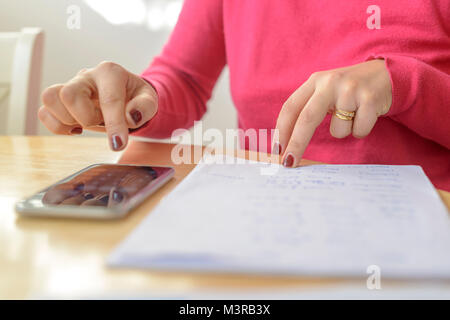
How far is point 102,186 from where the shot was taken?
1.03ft

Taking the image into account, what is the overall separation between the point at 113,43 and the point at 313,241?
5.41 feet

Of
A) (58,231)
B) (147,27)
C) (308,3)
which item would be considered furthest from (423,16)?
(147,27)

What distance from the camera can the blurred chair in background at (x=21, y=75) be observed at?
901mm

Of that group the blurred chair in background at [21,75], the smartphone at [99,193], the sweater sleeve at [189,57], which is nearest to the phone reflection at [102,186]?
the smartphone at [99,193]

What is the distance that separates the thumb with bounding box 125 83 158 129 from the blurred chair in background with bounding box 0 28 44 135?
514 millimetres

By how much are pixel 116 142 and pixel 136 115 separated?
0.06 meters

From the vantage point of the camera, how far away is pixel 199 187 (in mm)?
314

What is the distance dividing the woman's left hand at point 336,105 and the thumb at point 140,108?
0.17 m

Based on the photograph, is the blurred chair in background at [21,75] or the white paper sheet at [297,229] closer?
the white paper sheet at [297,229]

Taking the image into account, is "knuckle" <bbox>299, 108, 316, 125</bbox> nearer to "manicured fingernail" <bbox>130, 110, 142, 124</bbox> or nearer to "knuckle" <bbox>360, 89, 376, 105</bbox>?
"knuckle" <bbox>360, 89, 376, 105</bbox>

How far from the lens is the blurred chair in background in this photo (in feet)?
2.96

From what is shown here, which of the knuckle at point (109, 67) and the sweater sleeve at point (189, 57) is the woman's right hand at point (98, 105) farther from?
the sweater sleeve at point (189, 57)

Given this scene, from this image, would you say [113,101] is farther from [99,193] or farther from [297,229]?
[297,229]

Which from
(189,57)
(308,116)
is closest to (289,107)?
(308,116)
